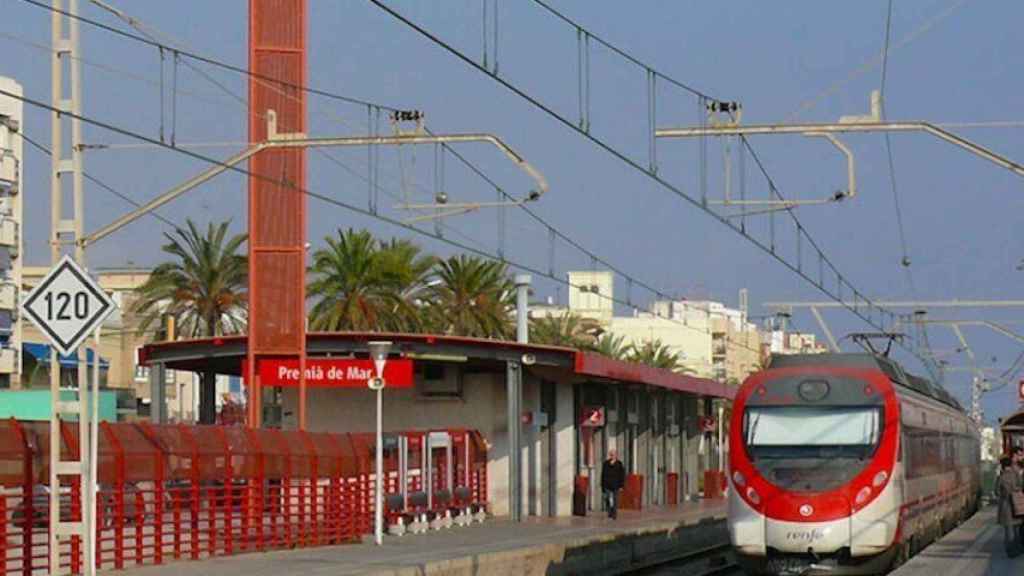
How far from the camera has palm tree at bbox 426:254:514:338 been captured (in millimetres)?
69625

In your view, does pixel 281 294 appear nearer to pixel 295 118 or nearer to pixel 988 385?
pixel 295 118

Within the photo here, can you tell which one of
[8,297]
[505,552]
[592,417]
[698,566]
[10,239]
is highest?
[10,239]

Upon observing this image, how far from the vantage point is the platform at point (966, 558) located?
936 inches

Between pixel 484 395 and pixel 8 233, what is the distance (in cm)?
3979

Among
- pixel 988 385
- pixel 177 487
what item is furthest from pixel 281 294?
pixel 988 385

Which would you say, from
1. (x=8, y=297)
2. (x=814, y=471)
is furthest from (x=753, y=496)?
(x=8, y=297)

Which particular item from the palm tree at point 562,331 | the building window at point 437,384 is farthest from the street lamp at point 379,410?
the palm tree at point 562,331

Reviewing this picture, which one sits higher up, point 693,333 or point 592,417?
point 693,333

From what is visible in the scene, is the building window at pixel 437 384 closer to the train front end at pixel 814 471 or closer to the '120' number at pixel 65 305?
the train front end at pixel 814 471

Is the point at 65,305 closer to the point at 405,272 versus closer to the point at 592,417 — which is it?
the point at 592,417

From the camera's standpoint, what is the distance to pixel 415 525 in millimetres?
36594

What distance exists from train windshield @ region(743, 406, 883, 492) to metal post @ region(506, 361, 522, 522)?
1280 cm

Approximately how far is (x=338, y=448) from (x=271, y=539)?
12.0ft

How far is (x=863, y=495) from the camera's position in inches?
1019
